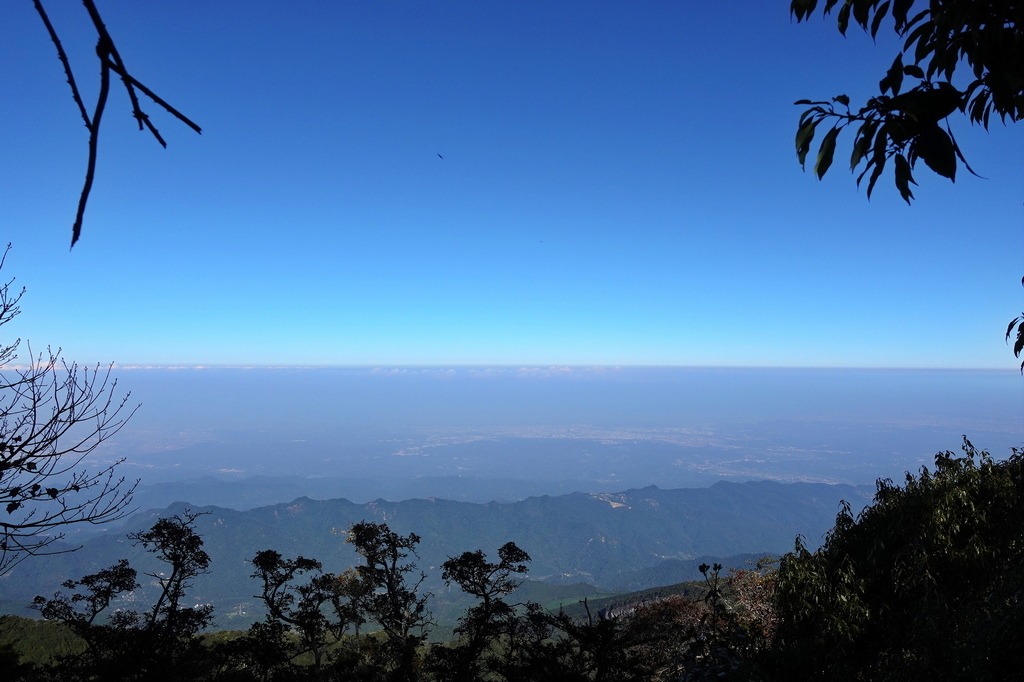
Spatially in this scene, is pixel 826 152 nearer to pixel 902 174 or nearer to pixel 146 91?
pixel 902 174

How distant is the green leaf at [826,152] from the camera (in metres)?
2.01

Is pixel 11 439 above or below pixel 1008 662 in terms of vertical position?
above

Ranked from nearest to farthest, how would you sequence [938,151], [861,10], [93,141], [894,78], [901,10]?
[93,141], [894,78], [938,151], [901,10], [861,10]

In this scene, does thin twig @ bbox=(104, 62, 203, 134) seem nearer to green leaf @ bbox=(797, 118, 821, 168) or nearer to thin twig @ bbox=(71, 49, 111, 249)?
A: thin twig @ bbox=(71, 49, 111, 249)

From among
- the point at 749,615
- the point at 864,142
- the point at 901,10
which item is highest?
the point at 901,10

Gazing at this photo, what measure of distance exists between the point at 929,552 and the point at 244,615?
212m

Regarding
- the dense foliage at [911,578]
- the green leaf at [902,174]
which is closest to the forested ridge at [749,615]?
the dense foliage at [911,578]

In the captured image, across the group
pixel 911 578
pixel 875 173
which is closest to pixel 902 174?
pixel 875 173

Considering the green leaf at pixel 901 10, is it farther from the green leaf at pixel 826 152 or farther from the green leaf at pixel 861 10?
the green leaf at pixel 826 152

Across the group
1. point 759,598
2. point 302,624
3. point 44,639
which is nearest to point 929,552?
point 759,598

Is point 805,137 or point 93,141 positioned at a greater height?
point 805,137

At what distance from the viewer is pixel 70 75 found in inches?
42.5

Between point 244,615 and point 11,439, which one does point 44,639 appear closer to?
point 11,439

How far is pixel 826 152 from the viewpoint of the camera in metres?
2.04
